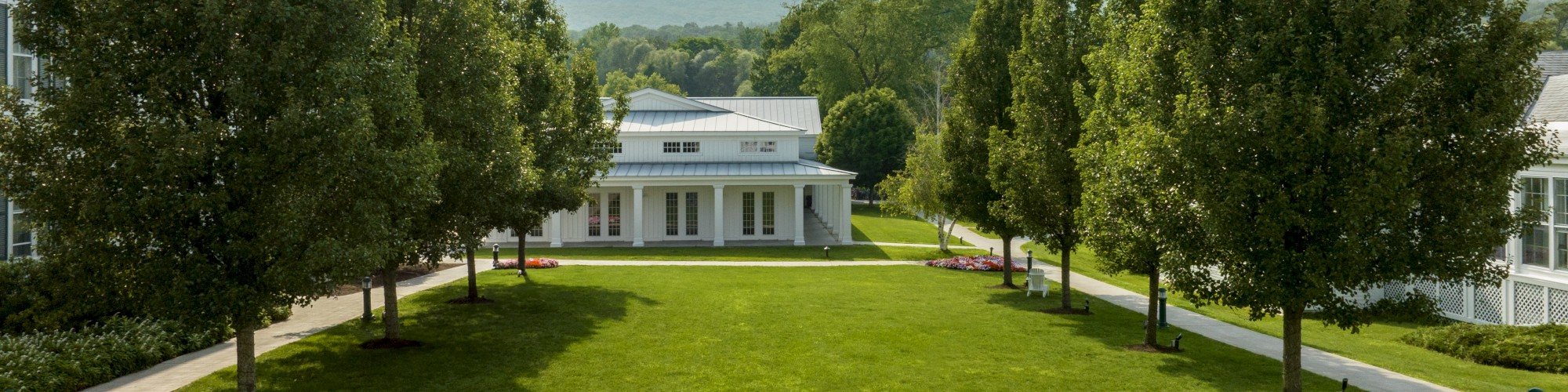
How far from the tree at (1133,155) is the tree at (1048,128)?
357 centimetres

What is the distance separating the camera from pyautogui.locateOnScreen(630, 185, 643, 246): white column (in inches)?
1377

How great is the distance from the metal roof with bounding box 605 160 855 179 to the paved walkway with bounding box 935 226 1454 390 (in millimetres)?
12558

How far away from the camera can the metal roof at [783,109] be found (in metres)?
50.2

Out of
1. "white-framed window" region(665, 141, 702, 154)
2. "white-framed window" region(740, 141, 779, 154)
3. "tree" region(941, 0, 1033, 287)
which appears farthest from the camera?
"white-framed window" region(740, 141, 779, 154)

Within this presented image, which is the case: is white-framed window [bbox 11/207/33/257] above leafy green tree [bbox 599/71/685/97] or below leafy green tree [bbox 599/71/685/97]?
below

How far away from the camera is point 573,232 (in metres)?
37.0

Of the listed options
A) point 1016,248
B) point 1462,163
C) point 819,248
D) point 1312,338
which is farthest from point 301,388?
point 1016,248

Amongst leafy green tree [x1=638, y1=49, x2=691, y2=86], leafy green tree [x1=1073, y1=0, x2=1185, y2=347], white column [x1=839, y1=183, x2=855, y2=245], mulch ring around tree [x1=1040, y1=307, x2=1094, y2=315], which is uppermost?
leafy green tree [x1=638, y1=49, x2=691, y2=86]

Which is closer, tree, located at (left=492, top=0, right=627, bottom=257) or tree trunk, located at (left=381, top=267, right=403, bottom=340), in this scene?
tree trunk, located at (left=381, top=267, right=403, bottom=340)

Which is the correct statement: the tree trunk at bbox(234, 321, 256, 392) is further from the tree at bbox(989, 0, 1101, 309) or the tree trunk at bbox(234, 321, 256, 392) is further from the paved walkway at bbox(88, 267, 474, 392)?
the tree at bbox(989, 0, 1101, 309)

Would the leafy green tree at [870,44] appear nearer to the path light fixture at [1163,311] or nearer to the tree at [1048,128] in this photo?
the tree at [1048,128]

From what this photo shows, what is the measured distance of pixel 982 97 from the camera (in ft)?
71.7

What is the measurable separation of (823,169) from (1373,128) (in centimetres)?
2824

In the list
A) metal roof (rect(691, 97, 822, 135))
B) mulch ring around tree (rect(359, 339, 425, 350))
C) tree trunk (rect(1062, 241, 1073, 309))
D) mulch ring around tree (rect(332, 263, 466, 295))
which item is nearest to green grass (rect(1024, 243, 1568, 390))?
tree trunk (rect(1062, 241, 1073, 309))
